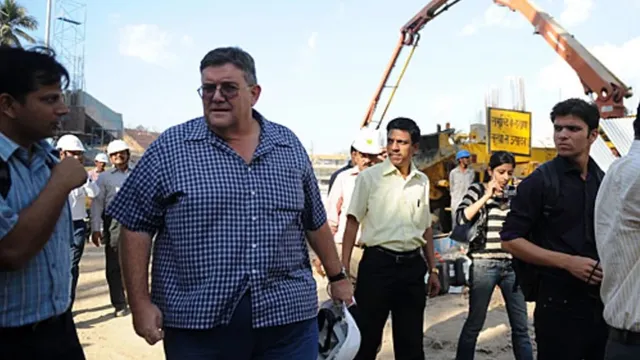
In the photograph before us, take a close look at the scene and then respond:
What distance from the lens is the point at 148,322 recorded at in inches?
87.0

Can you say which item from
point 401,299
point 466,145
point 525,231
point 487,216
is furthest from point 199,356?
point 466,145

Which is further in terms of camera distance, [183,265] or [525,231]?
[525,231]

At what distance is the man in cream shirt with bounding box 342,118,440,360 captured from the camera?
13.4ft

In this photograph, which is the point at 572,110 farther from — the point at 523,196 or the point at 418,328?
the point at 418,328

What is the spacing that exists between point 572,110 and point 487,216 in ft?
5.18

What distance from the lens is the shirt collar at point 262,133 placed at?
2.39m

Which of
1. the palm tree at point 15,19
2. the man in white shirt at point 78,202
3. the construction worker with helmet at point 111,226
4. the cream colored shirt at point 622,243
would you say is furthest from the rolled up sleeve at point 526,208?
the palm tree at point 15,19

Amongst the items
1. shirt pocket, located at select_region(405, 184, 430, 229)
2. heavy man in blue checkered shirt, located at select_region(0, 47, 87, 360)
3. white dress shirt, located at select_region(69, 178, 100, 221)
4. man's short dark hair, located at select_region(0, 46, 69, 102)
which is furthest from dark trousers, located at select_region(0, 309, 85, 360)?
white dress shirt, located at select_region(69, 178, 100, 221)

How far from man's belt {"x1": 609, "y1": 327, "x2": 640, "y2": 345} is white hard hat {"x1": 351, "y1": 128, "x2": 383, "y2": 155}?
151 inches

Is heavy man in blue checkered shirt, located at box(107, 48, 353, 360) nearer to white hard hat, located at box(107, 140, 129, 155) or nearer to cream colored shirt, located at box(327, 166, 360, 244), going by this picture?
cream colored shirt, located at box(327, 166, 360, 244)

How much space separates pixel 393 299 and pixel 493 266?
940 millimetres

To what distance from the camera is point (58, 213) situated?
2014mm

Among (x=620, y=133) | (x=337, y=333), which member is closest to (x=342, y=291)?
(x=337, y=333)

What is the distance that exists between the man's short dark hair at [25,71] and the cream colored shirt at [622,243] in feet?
6.96
